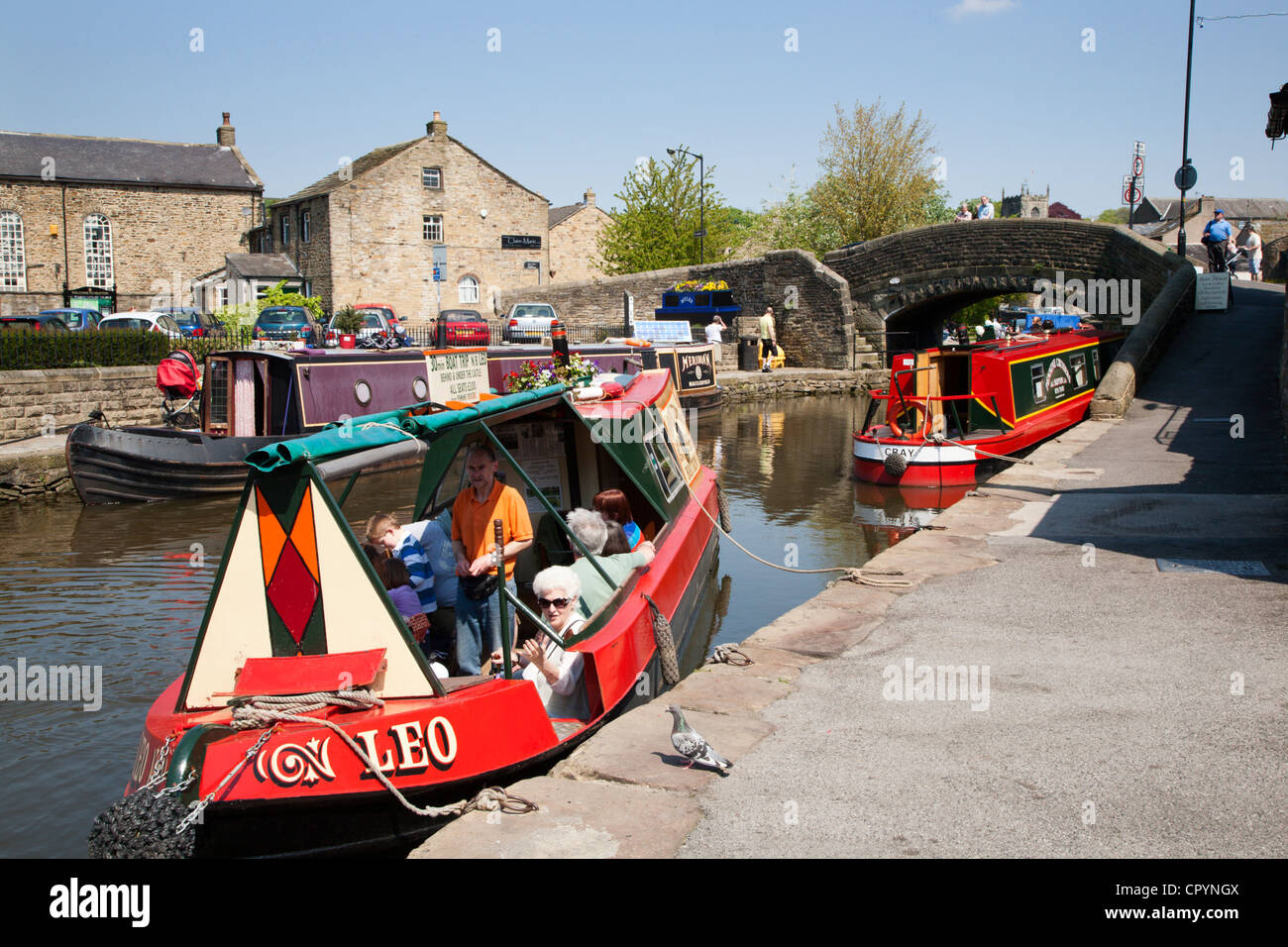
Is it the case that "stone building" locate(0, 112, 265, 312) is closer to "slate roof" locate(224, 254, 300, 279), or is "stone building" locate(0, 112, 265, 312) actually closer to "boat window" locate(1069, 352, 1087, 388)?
"slate roof" locate(224, 254, 300, 279)

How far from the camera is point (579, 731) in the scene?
527cm

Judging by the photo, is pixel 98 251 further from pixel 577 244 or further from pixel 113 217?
A: pixel 577 244

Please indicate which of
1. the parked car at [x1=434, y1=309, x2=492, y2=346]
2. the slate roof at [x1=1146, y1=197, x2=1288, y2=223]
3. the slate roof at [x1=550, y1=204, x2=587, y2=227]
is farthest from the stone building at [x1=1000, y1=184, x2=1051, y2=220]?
the parked car at [x1=434, y1=309, x2=492, y2=346]

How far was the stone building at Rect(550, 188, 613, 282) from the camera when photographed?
151ft

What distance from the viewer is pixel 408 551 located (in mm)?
6578

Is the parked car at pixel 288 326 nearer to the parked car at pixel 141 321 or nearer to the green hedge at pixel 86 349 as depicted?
the parked car at pixel 141 321

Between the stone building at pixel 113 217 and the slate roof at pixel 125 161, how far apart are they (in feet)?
0.13

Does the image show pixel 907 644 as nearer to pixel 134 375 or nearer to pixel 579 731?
pixel 579 731

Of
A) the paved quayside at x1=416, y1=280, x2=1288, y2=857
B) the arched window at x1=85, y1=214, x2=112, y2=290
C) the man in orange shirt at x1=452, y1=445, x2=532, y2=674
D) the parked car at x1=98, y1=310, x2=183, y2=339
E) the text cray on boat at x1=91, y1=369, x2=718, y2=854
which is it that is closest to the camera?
the paved quayside at x1=416, y1=280, x2=1288, y2=857

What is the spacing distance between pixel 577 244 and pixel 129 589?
38.5 meters

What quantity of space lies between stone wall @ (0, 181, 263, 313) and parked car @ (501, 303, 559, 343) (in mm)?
16437

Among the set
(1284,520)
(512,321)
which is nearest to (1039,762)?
(1284,520)

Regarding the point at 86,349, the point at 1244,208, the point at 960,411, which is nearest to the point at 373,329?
the point at 86,349

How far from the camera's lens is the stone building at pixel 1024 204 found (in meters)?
89.2
